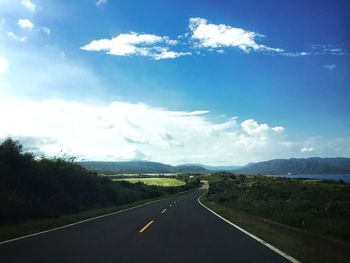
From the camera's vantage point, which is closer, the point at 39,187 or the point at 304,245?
the point at 304,245

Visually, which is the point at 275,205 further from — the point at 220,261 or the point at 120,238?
the point at 220,261

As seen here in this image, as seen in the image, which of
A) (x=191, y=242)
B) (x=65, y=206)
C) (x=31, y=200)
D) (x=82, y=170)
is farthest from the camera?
(x=82, y=170)

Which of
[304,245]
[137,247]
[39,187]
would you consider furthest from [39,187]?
[304,245]

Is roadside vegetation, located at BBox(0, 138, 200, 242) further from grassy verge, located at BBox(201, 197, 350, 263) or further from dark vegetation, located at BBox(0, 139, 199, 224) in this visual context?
grassy verge, located at BBox(201, 197, 350, 263)

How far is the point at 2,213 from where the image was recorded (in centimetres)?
1666

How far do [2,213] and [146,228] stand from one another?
19.4ft

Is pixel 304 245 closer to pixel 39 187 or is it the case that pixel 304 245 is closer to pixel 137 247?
pixel 137 247

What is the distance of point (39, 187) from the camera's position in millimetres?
23188

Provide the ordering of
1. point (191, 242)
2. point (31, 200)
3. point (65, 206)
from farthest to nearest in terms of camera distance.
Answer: point (65, 206) → point (31, 200) → point (191, 242)

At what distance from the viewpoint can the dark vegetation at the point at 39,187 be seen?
1855cm

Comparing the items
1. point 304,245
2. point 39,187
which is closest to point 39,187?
point 39,187

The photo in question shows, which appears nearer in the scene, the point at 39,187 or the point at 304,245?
the point at 304,245

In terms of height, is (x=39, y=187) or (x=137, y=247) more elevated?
(x=39, y=187)

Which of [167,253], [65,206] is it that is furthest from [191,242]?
[65,206]
